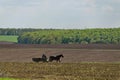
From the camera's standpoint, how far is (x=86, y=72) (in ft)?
126

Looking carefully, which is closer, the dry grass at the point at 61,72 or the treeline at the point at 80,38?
the dry grass at the point at 61,72

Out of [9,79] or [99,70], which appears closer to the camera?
[9,79]

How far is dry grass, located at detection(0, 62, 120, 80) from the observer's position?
35.2m

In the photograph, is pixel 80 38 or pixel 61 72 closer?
pixel 61 72

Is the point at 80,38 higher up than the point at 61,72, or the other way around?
the point at 61,72

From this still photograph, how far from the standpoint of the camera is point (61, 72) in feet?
127

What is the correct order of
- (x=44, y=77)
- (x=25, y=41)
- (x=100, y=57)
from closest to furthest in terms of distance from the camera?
1. (x=44, y=77)
2. (x=100, y=57)
3. (x=25, y=41)

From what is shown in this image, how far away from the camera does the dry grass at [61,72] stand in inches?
1386

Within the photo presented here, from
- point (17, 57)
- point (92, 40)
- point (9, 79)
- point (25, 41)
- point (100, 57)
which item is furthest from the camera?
point (25, 41)

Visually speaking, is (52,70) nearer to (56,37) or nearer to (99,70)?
(99,70)

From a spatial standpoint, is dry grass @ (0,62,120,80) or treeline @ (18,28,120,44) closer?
→ dry grass @ (0,62,120,80)

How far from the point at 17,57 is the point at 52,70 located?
19.8 meters

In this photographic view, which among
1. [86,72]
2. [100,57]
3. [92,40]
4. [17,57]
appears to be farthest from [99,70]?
[92,40]

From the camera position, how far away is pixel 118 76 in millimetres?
35500
